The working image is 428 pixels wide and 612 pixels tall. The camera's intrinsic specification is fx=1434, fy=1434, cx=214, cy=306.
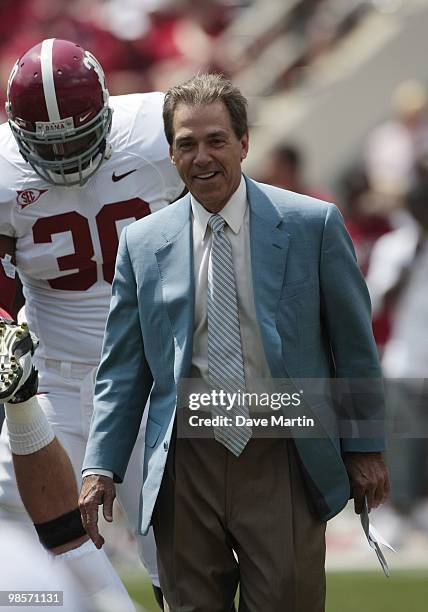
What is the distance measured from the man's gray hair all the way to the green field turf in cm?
289

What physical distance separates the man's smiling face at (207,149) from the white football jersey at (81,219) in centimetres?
104

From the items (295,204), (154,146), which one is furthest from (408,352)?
(295,204)

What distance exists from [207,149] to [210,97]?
0.14 metres

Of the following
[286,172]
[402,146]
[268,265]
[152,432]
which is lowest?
[402,146]

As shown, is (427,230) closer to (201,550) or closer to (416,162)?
(416,162)

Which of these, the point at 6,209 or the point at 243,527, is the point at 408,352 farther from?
the point at 243,527

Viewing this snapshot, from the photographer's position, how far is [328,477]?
359 centimetres

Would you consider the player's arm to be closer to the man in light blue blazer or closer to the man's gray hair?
the man in light blue blazer

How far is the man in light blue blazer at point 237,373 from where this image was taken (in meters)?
3.57

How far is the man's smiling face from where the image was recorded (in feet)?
11.7

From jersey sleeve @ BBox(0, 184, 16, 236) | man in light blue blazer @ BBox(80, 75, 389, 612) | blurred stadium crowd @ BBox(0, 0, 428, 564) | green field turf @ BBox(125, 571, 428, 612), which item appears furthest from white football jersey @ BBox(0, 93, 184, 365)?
blurred stadium crowd @ BBox(0, 0, 428, 564)

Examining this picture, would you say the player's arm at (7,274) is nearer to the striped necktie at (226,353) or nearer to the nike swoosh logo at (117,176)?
the nike swoosh logo at (117,176)

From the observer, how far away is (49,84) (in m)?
4.45
